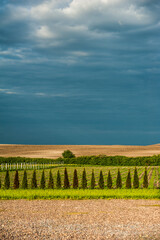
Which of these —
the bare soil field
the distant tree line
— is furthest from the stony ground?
the bare soil field

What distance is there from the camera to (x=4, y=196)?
19000 mm

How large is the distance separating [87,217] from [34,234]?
3.27m

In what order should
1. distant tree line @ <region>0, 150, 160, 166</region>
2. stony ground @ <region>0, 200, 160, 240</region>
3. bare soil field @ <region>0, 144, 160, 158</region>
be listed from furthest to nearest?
bare soil field @ <region>0, 144, 160, 158</region> < distant tree line @ <region>0, 150, 160, 166</region> < stony ground @ <region>0, 200, 160, 240</region>

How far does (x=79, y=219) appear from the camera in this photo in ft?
42.9

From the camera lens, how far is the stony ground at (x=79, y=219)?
430 inches

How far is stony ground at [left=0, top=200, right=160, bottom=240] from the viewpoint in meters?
10.9

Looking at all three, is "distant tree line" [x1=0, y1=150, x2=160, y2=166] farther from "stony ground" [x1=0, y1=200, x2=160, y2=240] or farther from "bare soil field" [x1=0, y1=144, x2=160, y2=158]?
"stony ground" [x1=0, y1=200, x2=160, y2=240]

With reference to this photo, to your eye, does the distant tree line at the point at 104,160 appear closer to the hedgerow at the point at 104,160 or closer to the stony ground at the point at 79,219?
the hedgerow at the point at 104,160

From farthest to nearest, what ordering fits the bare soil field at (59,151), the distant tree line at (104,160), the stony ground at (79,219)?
the bare soil field at (59,151) < the distant tree line at (104,160) < the stony ground at (79,219)

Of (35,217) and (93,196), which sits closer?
(35,217)

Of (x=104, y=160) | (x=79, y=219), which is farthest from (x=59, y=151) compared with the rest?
(x=79, y=219)

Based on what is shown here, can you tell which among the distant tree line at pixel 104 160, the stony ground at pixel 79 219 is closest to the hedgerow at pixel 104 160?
the distant tree line at pixel 104 160

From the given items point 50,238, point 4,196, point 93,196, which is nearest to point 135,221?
point 50,238

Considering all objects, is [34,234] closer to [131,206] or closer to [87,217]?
[87,217]
